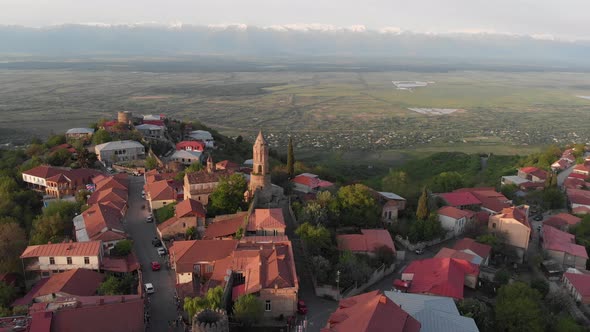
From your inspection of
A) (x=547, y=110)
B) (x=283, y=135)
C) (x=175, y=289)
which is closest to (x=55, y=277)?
(x=175, y=289)

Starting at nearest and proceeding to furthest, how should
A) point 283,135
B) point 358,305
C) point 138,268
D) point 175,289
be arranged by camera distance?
point 358,305, point 175,289, point 138,268, point 283,135

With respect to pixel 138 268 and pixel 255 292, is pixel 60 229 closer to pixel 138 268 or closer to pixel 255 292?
pixel 138 268

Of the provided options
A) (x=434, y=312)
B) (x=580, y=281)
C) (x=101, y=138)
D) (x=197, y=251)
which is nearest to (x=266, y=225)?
(x=197, y=251)

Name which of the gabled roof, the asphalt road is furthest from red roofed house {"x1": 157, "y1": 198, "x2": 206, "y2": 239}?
the gabled roof

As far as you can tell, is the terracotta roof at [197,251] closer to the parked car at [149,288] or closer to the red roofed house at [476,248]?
the parked car at [149,288]

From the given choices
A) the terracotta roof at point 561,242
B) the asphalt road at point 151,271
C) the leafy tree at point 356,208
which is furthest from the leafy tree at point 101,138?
the terracotta roof at point 561,242

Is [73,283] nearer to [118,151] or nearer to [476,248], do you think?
[476,248]

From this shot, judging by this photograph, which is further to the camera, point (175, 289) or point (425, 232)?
point (425, 232)

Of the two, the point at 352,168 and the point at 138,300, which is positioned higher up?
the point at 138,300
